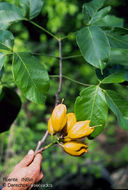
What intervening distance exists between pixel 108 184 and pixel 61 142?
298 centimetres

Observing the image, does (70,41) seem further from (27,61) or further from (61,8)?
(27,61)

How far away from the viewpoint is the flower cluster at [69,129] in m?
0.79

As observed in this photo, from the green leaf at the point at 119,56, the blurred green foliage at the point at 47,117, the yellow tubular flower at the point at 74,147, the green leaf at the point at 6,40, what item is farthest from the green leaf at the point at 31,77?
the blurred green foliage at the point at 47,117

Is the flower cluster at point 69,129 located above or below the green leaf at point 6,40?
below

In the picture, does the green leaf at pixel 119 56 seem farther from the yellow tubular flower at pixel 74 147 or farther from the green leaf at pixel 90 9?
the yellow tubular flower at pixel 74 147

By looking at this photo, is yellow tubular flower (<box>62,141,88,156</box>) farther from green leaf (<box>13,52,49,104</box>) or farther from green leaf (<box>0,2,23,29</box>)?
green leaf (<box>0,2,23,29</box>)

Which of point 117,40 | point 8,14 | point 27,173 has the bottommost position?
point 27,173

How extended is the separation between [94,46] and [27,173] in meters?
0.51

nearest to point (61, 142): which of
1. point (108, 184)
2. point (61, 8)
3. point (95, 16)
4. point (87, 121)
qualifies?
point (87, 121)

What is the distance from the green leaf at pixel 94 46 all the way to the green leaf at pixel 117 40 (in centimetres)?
8

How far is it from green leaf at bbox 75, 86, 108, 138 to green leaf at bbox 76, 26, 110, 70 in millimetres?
143

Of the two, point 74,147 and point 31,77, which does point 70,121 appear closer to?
point 74,147

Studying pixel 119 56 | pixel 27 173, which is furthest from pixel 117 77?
pixel 27 173

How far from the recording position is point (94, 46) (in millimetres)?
794
